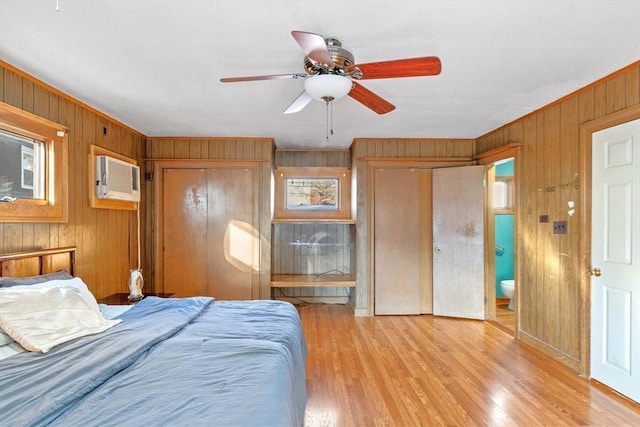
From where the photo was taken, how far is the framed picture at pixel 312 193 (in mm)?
4977

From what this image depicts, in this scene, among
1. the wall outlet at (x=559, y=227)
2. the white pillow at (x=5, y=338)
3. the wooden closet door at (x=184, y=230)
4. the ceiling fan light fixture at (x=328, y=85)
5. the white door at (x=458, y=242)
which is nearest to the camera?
the white pillow at (x=5, y=338)

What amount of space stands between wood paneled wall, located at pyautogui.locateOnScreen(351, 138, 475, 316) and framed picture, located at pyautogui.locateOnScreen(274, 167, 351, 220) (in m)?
0.45

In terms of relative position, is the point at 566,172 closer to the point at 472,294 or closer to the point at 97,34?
the point at 472,294

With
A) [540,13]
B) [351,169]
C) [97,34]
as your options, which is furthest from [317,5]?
[351,169]

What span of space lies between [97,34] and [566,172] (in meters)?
3.79

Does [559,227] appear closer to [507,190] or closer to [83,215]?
[507,190]

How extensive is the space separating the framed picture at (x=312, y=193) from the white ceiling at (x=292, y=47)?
162 cm

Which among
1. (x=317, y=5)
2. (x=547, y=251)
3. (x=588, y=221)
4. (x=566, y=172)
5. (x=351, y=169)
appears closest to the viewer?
(x=317, y=5)

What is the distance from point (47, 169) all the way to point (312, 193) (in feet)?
10.2

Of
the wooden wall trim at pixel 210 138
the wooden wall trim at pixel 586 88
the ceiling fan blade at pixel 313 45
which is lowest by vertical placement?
the ceiling fan blade at pixel 313 45

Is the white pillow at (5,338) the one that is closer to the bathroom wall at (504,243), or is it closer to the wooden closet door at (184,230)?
the wooden closet door at (184,230)

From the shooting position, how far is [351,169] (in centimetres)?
503

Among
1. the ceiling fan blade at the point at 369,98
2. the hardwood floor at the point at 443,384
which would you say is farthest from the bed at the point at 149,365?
the ceiling fan blade at the point at 369,98

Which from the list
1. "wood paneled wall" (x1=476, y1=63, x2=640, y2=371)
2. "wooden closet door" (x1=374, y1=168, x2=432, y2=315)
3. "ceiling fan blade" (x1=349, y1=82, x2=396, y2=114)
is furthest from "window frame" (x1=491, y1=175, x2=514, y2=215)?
"ceiling fan blade" (x1=349, y1=82, x2=396, y2=114)
